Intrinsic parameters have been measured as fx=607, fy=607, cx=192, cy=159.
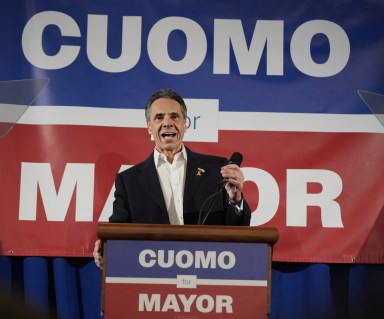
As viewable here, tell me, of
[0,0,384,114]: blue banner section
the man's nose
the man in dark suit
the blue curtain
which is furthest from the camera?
[0,0,384,114]: blue banner section

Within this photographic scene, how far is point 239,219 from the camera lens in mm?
2000

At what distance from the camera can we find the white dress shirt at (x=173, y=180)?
2160 mm

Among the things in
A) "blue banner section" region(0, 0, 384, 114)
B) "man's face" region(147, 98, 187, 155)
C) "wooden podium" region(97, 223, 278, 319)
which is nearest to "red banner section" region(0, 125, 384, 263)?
"blue banner section" region(0, 0, 384, 114)

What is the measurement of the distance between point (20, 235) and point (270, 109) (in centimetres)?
137

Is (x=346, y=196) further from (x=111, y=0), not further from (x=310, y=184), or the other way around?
(x=111, y=0)

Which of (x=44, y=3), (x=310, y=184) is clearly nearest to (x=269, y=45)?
(x=310, y=184)

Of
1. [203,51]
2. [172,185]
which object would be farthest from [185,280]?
[203,51]

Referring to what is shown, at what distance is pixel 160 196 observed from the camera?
7.09 ft

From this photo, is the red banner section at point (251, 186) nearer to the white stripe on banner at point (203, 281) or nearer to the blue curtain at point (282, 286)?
the blue curtain at point (282, 286)

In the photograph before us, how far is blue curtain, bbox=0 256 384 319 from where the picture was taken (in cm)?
293

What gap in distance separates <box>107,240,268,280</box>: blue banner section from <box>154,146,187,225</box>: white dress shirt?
646mm

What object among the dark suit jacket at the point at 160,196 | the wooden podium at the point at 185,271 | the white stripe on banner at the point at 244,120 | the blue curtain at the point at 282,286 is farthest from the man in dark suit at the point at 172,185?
the blue curtain at the point at 282,286

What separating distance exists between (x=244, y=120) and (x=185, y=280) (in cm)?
164

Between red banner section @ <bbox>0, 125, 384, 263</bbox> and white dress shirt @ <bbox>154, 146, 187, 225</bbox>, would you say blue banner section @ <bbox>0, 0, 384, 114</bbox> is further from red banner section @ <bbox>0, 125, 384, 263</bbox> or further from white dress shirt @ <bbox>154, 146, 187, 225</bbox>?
white dress shirt @ <bbox>154, 146, 187, 225</bbox>
